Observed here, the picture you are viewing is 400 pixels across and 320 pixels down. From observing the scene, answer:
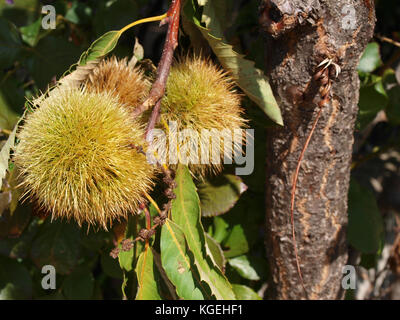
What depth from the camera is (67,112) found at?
0.80 meters

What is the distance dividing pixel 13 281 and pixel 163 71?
83 centimetres

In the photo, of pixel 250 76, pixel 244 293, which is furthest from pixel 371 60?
pixel 244 293

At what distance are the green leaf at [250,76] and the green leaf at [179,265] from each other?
12.5 inches

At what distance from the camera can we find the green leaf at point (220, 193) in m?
1.08

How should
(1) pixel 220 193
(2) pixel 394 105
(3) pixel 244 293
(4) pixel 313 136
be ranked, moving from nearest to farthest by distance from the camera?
(4) pixel 313 136 < (1) pixel 220 193 < (3) pixel 244 293 < (2) pixel 394 105

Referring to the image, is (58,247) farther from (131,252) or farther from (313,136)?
(313,136)

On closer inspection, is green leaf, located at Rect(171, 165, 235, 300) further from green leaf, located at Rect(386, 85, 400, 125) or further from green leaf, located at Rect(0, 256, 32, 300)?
green leaf, located at Rect(386, 85, 400, 125)

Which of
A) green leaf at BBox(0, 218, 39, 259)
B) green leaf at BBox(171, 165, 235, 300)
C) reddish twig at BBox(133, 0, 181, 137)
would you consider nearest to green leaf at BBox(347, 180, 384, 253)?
green leaf at BBox(171, 165, 235, 300)

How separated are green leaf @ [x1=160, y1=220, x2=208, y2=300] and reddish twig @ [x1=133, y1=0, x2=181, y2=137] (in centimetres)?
23

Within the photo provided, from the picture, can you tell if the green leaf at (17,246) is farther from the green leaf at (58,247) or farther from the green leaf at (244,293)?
the green leaf at (244,293)

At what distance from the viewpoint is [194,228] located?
3.01ft

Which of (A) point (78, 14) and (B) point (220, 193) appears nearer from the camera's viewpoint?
(B) point (220, 193)

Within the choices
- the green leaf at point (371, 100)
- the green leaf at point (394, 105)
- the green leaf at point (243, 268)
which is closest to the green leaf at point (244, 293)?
the green leaf at point (243, 268)
